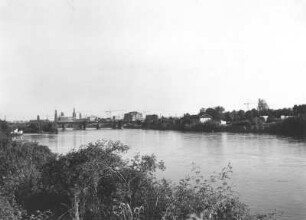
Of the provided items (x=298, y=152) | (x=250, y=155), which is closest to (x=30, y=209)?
(x=250, y=155)

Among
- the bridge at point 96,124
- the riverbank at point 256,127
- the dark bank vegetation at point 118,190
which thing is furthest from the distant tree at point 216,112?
the dark bank vegetation at point 118,190

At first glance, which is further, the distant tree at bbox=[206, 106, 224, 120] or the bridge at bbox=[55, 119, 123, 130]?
the bridge at bbox=[55, 119, 123, 130]

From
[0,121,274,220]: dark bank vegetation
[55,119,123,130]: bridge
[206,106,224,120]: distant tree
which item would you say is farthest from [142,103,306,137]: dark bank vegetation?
[0,121,274,220]: dark bank vegetation

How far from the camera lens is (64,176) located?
35.5ft

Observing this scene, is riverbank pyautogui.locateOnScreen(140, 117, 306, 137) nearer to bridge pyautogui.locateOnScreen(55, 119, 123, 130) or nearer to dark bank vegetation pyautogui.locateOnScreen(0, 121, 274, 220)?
bridge pyautogui.locateOnScreen(55, 119, 123, 130)

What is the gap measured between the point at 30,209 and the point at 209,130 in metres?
76.4

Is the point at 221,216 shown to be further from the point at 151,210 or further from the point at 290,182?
the point at 290,182

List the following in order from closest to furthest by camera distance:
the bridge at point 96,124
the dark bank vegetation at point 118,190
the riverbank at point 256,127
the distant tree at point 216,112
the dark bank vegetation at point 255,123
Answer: the dark bank vegetation at point 118,190 < the riverbank at point 256,127 < the dark bank vegetation at point 255,123 < the distant tree at point 216,112 < the bridge at point 96,124

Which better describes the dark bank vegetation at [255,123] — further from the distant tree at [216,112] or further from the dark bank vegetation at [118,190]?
the dark bank vegetation at [118,190]

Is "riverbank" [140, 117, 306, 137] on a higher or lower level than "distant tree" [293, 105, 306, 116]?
lower

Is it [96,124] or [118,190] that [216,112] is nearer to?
[96,124]

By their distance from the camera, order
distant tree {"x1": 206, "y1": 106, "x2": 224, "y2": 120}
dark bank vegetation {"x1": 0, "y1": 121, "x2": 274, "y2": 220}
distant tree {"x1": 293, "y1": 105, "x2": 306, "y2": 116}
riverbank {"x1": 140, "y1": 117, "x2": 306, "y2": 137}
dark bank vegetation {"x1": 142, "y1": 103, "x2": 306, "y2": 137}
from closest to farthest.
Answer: dark bank vegetation {"x1": 0, "y1": 121, "x2": 274, "y2": 220}, riverbank {"x1": 140, "y1": 117, "x2": 306, "y2": 137}, dark bank vegetation {"x1": 142, "y1": 103, "x2": 306, "y2": 137}, distant tree {"x1": 293, "y1": 105, "x2": 306, "y2": 116}, distant tree {"x1": 206, "y1": 106, "x2": 224, "y2": 120}

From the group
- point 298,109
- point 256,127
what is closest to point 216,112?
point 298,109

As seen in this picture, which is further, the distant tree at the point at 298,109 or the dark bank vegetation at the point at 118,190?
the distant tree at the point at 298,109
